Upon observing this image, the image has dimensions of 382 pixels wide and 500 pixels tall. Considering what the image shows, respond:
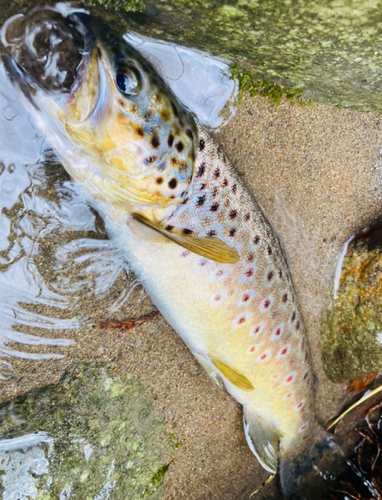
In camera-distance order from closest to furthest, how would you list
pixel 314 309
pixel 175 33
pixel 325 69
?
pixel 175 33
pixel 325 69
pixel 314 309

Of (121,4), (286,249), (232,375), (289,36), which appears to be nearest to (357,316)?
(286,249)

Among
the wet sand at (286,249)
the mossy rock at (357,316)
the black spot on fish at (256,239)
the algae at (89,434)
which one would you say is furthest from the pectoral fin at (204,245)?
the mossy rock at (357,316)

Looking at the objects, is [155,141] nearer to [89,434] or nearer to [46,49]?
[46,49]

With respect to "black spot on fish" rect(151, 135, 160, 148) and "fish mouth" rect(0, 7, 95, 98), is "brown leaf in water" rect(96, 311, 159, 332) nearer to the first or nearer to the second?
"black spot on fish" rect(151, 135, 160, 148)

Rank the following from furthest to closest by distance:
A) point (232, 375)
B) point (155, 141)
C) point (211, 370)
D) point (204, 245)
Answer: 1. point (211, 370)
2. point (232, 375)
3. point (204, 245)
4. point (155, 141)

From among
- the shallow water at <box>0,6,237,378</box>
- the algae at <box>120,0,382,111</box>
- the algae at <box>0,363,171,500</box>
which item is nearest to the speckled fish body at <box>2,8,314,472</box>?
the shallow water at <box>0,6,237,378</box>

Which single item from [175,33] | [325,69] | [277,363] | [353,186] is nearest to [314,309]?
[277,363]

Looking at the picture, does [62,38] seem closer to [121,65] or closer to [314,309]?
[121,65]
